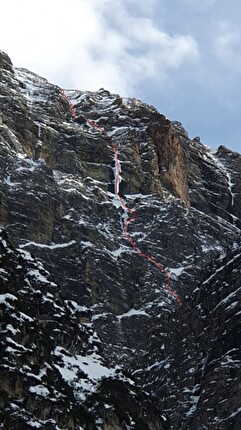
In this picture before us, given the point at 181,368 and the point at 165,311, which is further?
the point at 165,311

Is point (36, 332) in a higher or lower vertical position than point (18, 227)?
lower

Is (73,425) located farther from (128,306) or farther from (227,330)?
(128,306)

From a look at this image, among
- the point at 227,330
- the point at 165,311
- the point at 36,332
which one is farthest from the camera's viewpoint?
the point at 165,311

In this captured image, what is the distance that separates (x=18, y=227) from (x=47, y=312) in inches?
2401

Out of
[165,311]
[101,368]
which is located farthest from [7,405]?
[165,311]

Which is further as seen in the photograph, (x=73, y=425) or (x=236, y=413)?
(x=236, y=413)


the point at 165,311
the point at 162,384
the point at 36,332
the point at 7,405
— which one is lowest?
the point at 7,405

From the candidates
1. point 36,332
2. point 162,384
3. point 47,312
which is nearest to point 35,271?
point 47,312

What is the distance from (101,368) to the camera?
135250 millimetres

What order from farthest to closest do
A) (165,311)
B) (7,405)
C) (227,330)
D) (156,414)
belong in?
(165,311) → (227,330) → (156,414) → (7,405)

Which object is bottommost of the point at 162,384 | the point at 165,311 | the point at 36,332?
the point at 36,332

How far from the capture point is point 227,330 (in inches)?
6412

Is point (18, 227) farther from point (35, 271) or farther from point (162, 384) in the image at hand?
point (35, 271)

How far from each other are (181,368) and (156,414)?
1221 inches
